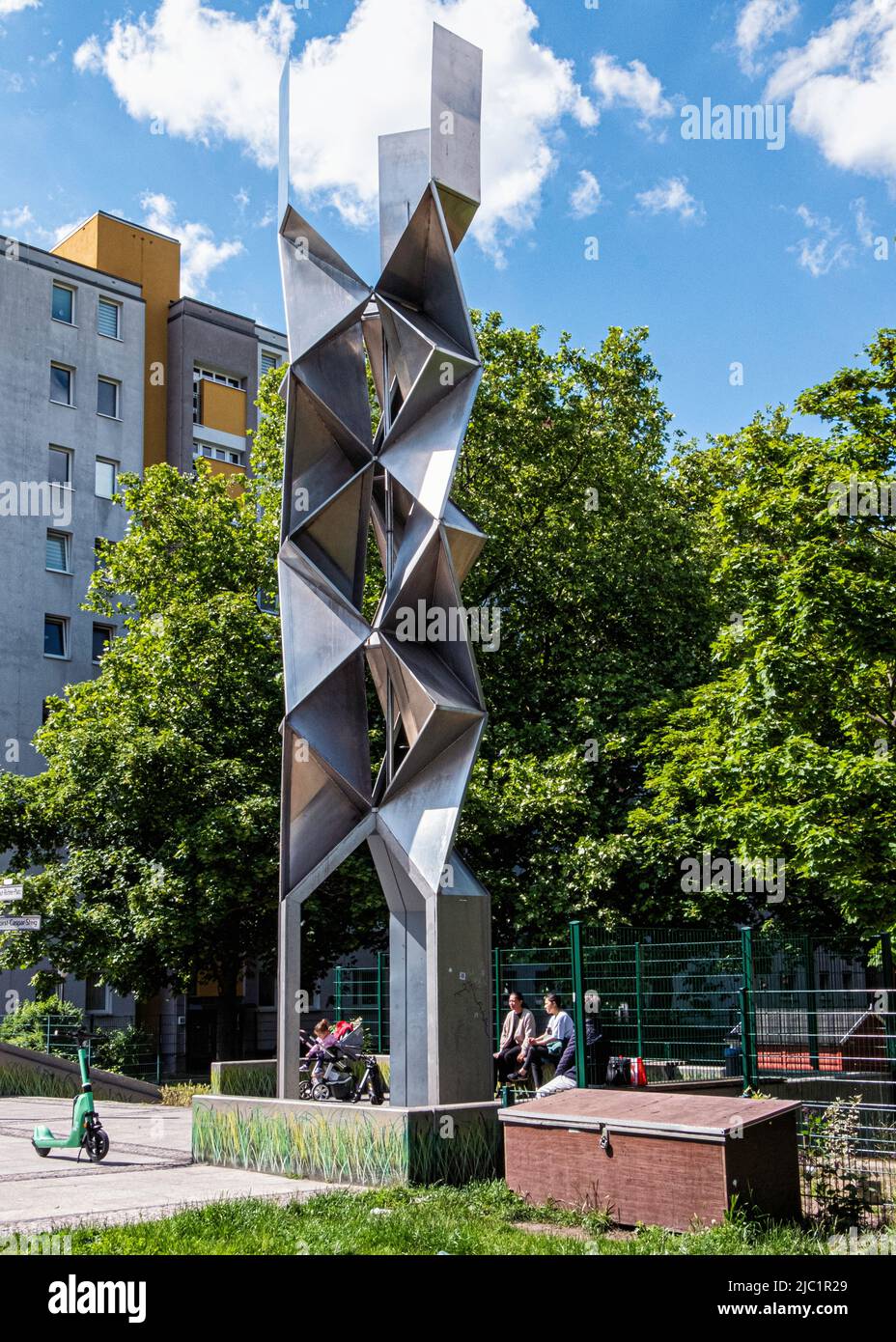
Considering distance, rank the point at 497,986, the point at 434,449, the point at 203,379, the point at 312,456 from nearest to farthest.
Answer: the point at 434,449
the point at 312,456
the point at 497,986
the point at 203,379

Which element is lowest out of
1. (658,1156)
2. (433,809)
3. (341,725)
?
(658,1156)

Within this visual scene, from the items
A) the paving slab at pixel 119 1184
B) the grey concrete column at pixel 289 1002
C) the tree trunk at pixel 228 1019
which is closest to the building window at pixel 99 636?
the tree trunk at pixel 228 1019

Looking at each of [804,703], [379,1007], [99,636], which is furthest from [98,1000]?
[804,703]

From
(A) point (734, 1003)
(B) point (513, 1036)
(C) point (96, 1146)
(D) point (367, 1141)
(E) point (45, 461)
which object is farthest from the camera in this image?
(E) point (45, 461)

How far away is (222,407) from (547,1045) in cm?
3299

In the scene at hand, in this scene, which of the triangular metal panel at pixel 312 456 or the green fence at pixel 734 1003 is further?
the green fence at pixel 734 1003

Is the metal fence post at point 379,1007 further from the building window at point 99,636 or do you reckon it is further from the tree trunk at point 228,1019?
the building window at point 99,636

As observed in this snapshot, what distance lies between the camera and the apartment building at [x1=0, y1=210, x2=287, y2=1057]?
126 ft

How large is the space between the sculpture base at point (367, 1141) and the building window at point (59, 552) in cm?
2955

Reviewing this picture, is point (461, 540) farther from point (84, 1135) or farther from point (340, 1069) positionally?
point (340, 1069)

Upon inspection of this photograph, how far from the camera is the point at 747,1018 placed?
1473cm

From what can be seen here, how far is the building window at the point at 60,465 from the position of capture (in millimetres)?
40656

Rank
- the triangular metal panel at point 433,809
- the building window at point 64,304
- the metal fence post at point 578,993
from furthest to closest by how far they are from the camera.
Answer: the building window at point 64,304, the metal fence post at point 578,993, the triangular metal panel at point 433,809
